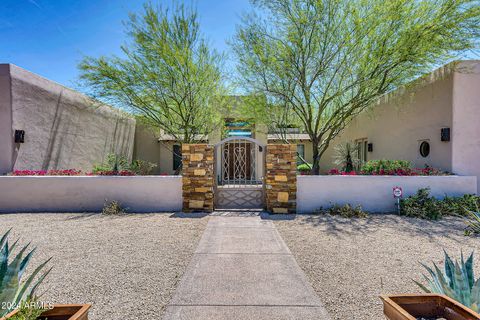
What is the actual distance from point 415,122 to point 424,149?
1121 mm

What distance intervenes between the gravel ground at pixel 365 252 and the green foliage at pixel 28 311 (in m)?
2.77

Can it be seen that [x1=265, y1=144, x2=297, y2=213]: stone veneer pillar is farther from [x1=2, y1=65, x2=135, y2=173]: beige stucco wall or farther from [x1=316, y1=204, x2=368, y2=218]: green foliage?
[x1=2, y1=65, x2=135, y2=173]: beige stucco wall

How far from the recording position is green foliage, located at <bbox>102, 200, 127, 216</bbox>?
25.4 ft

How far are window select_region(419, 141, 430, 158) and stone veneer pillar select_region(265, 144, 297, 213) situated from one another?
5.57 meters

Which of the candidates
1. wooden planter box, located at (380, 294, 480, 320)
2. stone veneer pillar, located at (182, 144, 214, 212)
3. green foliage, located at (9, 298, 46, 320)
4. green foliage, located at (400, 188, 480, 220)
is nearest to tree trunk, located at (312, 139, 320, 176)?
green foliage, located at (400, 188, 480, 220)

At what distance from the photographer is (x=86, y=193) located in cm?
802

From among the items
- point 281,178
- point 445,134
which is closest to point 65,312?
point 281,178

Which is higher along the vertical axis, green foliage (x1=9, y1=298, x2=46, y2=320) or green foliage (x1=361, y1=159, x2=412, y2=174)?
green foliage (x1=361, y1=159, x2=412, y2=174)

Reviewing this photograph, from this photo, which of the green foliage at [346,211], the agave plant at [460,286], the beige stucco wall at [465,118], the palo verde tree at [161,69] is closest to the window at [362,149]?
the beige stucco wall at [465,118]

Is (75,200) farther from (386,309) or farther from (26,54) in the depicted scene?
(386,309)

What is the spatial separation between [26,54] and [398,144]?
50.6 ft

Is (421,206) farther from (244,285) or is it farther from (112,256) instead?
(112,256)

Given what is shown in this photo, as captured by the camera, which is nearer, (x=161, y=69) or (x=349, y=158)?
(x=161, y=69)

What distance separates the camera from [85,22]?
9.66m
